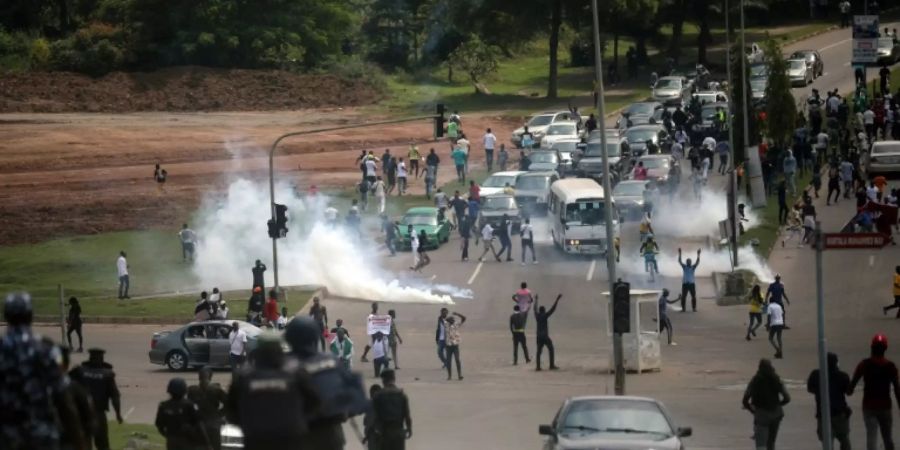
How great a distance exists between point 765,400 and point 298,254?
98.7 ft

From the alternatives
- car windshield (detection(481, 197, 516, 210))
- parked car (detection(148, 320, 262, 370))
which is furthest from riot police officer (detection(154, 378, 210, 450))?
car windshield (detection(481, 197, 516, 210))

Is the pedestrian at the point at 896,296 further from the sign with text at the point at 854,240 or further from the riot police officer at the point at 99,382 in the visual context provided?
the riot police officer at the point at 99,382

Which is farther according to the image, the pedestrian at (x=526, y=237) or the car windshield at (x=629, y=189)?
the car windshield at (x=629, y=189)

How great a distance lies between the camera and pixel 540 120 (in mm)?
71312

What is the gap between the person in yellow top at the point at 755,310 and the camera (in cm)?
3812

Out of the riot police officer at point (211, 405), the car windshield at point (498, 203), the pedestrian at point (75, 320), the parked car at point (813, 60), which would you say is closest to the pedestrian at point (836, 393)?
the riot police officer at point (211, 405)

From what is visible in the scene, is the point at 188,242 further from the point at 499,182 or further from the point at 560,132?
the point at 560,132

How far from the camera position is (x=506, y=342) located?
39.8m

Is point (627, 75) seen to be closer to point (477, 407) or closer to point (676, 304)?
point (676, 304)

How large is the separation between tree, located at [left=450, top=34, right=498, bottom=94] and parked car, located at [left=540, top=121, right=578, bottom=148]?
61.2ft

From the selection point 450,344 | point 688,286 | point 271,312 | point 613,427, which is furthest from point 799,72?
point 613,427

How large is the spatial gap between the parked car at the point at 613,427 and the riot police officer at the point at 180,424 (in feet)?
11.5

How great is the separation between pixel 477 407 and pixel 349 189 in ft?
108

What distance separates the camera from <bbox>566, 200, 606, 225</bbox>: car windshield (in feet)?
160
